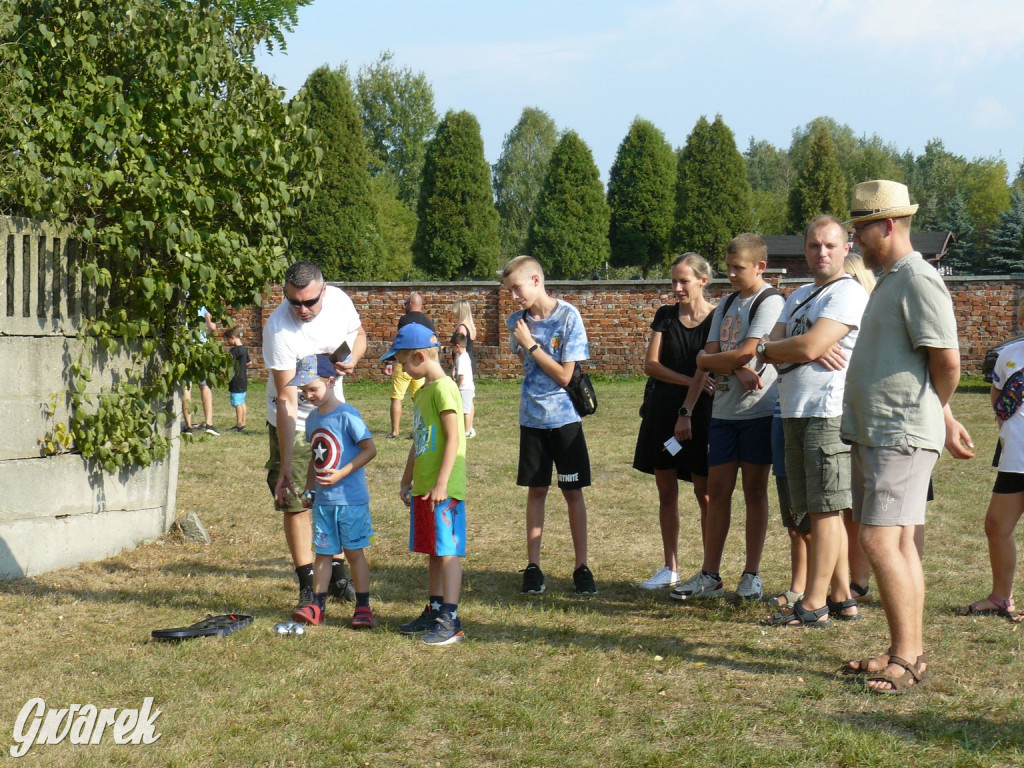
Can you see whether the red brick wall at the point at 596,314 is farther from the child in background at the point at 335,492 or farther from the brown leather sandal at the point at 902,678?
the brown leather sandal at the point at 902,678

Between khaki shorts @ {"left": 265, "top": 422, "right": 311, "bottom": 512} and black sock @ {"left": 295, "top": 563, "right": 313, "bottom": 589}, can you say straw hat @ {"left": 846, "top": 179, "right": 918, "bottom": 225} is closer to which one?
khaki shorts @ {"left": 265, "top": 422, "right": 311, "bottom": 512}

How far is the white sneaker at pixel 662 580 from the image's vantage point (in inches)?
247

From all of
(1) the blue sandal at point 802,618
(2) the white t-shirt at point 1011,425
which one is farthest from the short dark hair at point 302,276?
(2) the white t-shirt at point 1011,425

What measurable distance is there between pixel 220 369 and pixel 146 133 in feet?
5.53

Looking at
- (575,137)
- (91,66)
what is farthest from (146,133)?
(575,137)

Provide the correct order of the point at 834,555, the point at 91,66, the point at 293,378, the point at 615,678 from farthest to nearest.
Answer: the point at 91,66 < the point at 293,378 < the point at 834,555 < the point at 615,678

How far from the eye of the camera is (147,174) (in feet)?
21.1

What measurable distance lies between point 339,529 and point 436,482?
64cm

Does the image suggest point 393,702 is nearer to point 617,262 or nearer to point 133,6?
point 133,6

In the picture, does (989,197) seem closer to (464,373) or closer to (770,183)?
(770,183)

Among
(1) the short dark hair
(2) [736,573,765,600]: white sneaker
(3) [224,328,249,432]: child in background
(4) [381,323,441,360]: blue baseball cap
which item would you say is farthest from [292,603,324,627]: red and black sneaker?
(3) [224,328,249,432]: child in background

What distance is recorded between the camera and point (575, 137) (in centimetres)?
4281

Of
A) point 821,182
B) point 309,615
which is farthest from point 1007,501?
point 821,182

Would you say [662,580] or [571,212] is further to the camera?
[571,212]
